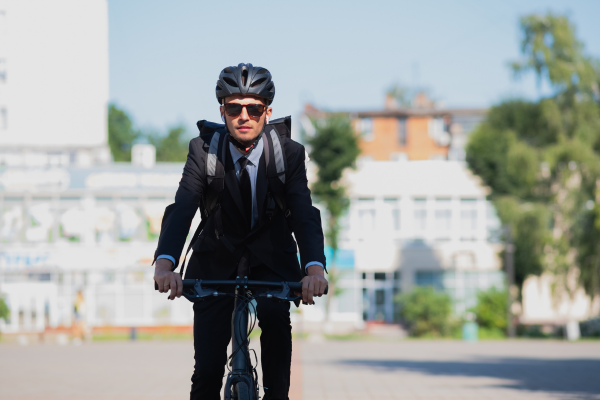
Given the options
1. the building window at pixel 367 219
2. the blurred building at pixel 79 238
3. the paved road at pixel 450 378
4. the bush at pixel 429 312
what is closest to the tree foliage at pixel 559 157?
the bush at pixel 429 312

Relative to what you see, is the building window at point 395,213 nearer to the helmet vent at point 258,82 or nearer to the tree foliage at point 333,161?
the tree foliage at point 333,161

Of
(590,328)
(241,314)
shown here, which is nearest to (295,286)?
(241,314)

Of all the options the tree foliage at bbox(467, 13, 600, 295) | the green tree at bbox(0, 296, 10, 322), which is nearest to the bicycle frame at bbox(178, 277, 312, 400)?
the tree foliage at bbox(467, 13, 600, 295)

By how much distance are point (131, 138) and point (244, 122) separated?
3453 inches

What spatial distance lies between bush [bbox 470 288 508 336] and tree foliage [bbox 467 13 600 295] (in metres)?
2.72

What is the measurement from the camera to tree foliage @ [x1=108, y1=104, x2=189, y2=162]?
8838 centimetres

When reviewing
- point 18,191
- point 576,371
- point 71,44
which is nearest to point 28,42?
point 71,44

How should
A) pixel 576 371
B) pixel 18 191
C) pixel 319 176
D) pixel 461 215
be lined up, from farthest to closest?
pixel 461 215, pixel 18 191, pixel 319 176, pixel 576 371

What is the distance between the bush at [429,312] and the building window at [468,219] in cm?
844

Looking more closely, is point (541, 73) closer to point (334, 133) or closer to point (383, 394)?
point (334, 133)

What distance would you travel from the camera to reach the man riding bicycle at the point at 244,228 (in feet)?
14.1

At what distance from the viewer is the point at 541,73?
3903cm

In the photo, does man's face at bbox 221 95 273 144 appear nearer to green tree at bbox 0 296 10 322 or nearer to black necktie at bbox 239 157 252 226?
black necktie at bbox 239 157 252 226

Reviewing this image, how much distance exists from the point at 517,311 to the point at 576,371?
105 ft
